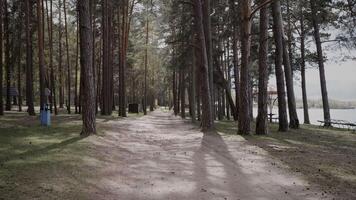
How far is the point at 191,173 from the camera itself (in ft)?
27.3

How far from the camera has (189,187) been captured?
715 centimetres

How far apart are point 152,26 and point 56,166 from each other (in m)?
35.4

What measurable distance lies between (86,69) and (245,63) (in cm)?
598

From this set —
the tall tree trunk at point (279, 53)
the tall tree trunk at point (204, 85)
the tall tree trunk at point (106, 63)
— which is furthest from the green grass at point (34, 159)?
the tall tree trunk at point (106, 63)

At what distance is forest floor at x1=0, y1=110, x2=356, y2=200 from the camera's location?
6598 millimetres

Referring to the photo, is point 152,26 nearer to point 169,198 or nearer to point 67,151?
point 67,151

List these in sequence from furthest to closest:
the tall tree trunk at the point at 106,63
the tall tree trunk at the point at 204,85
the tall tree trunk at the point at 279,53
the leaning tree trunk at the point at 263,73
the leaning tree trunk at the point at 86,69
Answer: the tall tree trunk at the point at 106,63, the tall tree trunk at the point at 279,53, the tall tree trunk at the point at 204,85, the leaning tree trunk at the point at 263,73, the leaning tree trunk at the point at 86,69

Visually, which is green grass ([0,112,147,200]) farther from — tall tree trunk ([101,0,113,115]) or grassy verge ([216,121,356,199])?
tall tree trunk ([101,0,113,115])

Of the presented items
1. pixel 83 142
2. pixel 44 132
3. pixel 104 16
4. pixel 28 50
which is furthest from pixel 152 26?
pixel 83 142

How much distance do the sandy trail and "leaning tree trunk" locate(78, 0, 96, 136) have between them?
1.13 m

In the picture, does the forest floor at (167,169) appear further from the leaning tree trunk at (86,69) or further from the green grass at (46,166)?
the leaning tree trunk at (86,69)

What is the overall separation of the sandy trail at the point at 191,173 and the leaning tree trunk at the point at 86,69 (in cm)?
113

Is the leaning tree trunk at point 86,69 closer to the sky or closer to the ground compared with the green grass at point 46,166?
closer to the sky

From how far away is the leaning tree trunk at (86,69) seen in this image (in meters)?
13.6
